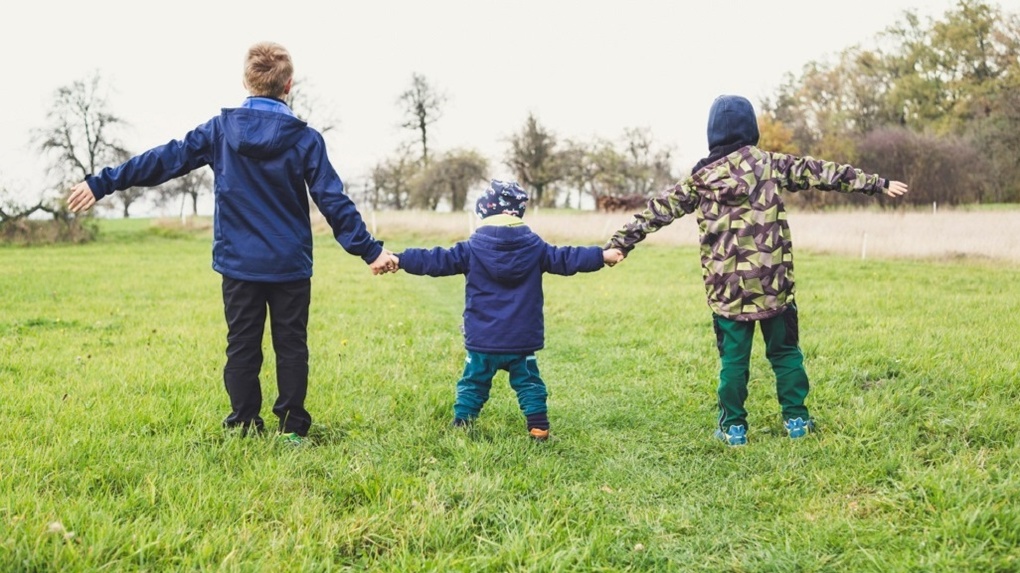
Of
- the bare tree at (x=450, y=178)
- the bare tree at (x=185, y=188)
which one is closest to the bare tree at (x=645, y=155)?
the bare tree at (x=450, y=178)

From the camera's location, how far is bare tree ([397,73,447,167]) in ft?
161

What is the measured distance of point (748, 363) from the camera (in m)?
4.46

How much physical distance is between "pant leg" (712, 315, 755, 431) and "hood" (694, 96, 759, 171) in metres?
1.00

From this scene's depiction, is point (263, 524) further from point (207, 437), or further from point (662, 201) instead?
point (662, 201)

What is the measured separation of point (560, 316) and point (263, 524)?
22.2ft

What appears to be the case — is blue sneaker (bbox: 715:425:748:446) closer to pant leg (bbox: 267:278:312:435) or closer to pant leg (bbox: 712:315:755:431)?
pant leg (bbox: 712:315:755:431)

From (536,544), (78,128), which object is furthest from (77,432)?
(78,128)

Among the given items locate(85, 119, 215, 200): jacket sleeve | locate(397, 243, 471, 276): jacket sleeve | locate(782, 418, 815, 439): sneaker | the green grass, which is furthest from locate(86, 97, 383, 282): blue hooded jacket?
locate(782, 418, 815, 439): sneaker

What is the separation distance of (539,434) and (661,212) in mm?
1532

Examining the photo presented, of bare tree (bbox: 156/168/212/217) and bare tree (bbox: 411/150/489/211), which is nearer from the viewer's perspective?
bare tree (bbox: 411/150/489/211)

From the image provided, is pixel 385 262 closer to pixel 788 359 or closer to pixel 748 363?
pixel 748 363

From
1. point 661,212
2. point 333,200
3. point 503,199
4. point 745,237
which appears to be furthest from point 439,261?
point 745,237

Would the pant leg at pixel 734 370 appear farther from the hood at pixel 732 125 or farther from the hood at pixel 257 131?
the hood at pixel 257 131

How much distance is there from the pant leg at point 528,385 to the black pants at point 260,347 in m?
1.21
